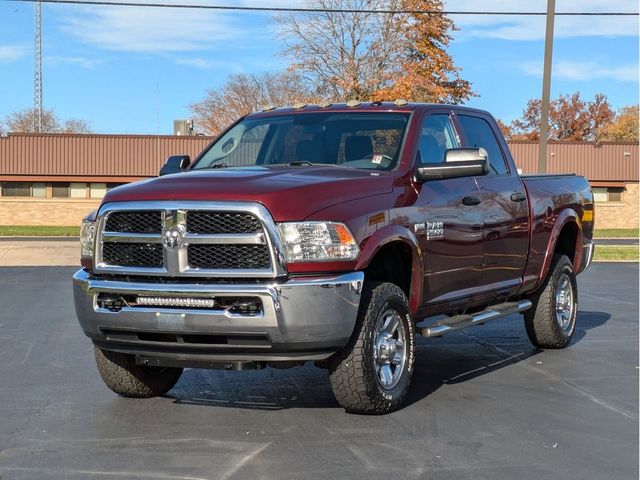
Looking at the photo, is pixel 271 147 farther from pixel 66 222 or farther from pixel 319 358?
pixel 66 222

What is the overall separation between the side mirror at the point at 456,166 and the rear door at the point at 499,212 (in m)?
0.78

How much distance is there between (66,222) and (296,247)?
4072cm

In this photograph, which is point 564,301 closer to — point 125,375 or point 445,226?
point 445,226

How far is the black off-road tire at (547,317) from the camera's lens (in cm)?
905

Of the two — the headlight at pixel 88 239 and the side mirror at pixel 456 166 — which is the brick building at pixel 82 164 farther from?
the headlight at pixel 88 239

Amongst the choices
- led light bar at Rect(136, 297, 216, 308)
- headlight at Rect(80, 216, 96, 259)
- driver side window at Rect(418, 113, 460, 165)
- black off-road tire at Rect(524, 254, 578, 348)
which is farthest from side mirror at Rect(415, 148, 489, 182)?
black off-road tire at Rect(524, 254, 578, 348)

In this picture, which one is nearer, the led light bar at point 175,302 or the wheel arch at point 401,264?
the led light bar at point 175,302

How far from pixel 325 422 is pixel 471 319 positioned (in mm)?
1927

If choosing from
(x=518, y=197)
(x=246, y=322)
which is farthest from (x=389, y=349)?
(x=518, y=197)

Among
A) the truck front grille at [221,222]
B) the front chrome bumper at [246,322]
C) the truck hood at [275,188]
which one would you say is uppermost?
the truck hood at [275,188]

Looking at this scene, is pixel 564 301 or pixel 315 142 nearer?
pixel 315 142

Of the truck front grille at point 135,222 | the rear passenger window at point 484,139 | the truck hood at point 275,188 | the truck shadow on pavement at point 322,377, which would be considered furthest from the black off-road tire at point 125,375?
the rear passenger window at point 484,139

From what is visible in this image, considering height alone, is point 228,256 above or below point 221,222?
below

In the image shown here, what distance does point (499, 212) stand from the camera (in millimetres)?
7945
